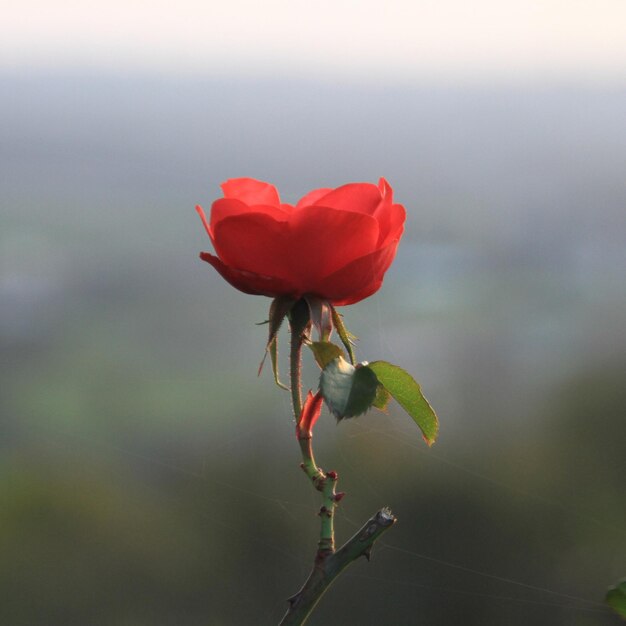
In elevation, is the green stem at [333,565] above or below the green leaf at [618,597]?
above

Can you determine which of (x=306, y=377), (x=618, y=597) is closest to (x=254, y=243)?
(x=618, y=597)

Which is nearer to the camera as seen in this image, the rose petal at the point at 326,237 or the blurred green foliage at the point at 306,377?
the rose petal at the point at 326,237

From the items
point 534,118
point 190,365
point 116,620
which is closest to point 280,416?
point 190,365

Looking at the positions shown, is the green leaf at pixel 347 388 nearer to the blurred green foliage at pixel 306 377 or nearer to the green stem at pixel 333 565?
the green stem at pixel 333 565

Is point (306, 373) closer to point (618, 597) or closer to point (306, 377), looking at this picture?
point (306, 377)

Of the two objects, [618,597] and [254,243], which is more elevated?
[254,243]

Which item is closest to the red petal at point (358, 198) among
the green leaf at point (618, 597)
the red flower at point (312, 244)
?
the red flower at point (312, 244)

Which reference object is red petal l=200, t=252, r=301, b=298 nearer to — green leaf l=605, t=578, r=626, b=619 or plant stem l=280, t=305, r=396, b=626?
plant stem l=280, t=305, r=396, b=626
